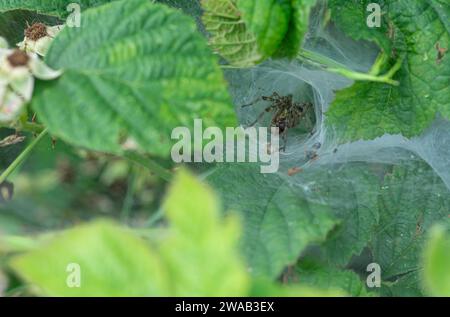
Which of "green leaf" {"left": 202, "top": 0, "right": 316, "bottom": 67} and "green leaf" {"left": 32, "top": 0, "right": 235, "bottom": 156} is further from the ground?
"green leaf" {"left": 202, "top": 0, "right": 316, "bottom": 67}

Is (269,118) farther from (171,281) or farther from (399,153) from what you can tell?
(171,281)

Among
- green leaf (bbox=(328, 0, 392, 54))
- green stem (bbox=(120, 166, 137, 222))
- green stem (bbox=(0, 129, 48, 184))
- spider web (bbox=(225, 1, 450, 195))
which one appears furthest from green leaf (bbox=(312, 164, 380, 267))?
green stem (bbox=(0, 129, 48, 184))

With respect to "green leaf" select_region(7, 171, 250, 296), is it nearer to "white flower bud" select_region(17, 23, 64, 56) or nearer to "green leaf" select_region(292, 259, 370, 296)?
"green leaf" select_region(292, 259, 370, 296)

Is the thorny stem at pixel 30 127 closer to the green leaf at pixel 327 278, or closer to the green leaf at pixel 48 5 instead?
the green leaf at pixel 48 5

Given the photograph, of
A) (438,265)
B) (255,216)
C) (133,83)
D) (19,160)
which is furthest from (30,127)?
(438,265)

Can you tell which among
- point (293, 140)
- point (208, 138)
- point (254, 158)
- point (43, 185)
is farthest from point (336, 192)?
point (43, 185)
